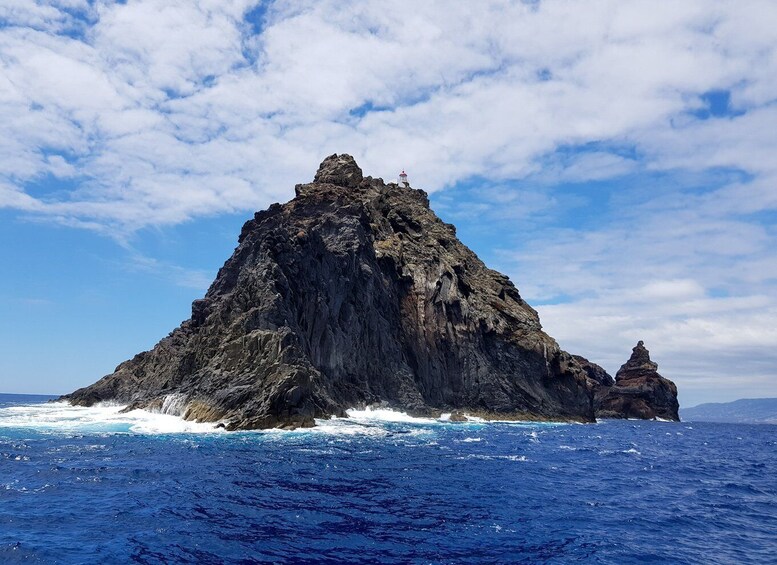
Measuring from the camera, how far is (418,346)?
302 ft

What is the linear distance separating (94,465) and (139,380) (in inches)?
2482

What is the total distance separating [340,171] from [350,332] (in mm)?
32095

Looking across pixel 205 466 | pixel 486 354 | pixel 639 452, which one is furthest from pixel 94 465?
pixel 486 354

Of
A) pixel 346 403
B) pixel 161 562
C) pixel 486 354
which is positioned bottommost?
pixel 161 562

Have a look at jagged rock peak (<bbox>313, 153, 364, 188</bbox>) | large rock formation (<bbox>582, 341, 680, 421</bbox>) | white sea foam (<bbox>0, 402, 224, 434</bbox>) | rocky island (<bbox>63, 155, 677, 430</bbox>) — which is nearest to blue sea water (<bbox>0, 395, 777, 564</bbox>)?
white sea foam (<bbox>0, 402, 224, 434</bbox>)

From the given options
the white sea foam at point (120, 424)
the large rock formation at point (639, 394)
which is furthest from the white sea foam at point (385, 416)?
the large rock formation at point (639, 394)

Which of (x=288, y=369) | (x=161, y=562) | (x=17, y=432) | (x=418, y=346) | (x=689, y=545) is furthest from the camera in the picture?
(x=418, y=346)

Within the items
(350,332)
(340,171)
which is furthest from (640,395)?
(340,171)

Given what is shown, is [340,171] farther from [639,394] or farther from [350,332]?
[639,394]

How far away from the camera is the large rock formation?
140 meters

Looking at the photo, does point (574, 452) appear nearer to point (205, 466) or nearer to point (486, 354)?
point (205, 466)

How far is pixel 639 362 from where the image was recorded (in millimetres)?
146375

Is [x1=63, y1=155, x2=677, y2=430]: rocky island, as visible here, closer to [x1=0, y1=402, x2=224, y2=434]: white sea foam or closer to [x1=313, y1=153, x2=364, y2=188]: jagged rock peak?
[x1=313, y1=153, x2=364, y2=188]: jagged rock peak

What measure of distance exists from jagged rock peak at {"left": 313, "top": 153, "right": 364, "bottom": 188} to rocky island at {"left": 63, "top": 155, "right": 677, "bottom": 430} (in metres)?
0.29
